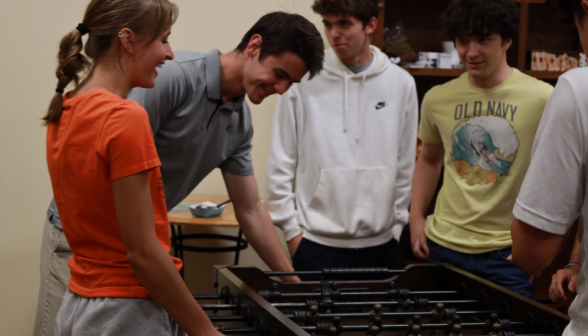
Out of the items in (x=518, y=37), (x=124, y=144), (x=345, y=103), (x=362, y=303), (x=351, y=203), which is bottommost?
(x=351, y=203)

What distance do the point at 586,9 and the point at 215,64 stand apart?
1047 mm

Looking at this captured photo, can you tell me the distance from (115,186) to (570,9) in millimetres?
847

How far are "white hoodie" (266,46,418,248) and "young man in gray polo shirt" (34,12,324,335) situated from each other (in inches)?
24.4

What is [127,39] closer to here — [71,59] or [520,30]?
[71,59]

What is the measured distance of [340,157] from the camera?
7.86ft

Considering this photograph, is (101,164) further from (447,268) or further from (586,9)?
(447,268)

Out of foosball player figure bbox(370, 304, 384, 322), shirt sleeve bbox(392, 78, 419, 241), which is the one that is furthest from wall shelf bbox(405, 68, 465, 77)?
foosball player figure bbox(370, 304, 384, 322)

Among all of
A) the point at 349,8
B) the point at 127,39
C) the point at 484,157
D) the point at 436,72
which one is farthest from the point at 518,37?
the point at 127,39

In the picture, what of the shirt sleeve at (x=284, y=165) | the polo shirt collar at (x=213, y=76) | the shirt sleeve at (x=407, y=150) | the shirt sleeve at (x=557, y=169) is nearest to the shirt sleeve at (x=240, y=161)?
the polo shirt collar at (x=213, y=76)

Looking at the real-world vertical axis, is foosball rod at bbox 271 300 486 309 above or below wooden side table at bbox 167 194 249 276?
above

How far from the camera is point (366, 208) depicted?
2.38 meters

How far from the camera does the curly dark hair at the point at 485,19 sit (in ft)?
6.45

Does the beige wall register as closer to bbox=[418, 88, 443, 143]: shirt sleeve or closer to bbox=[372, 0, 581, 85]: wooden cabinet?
bbox=[372, 0, 581, 85]: wooden cabinet

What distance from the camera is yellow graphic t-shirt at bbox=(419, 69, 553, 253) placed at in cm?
184
